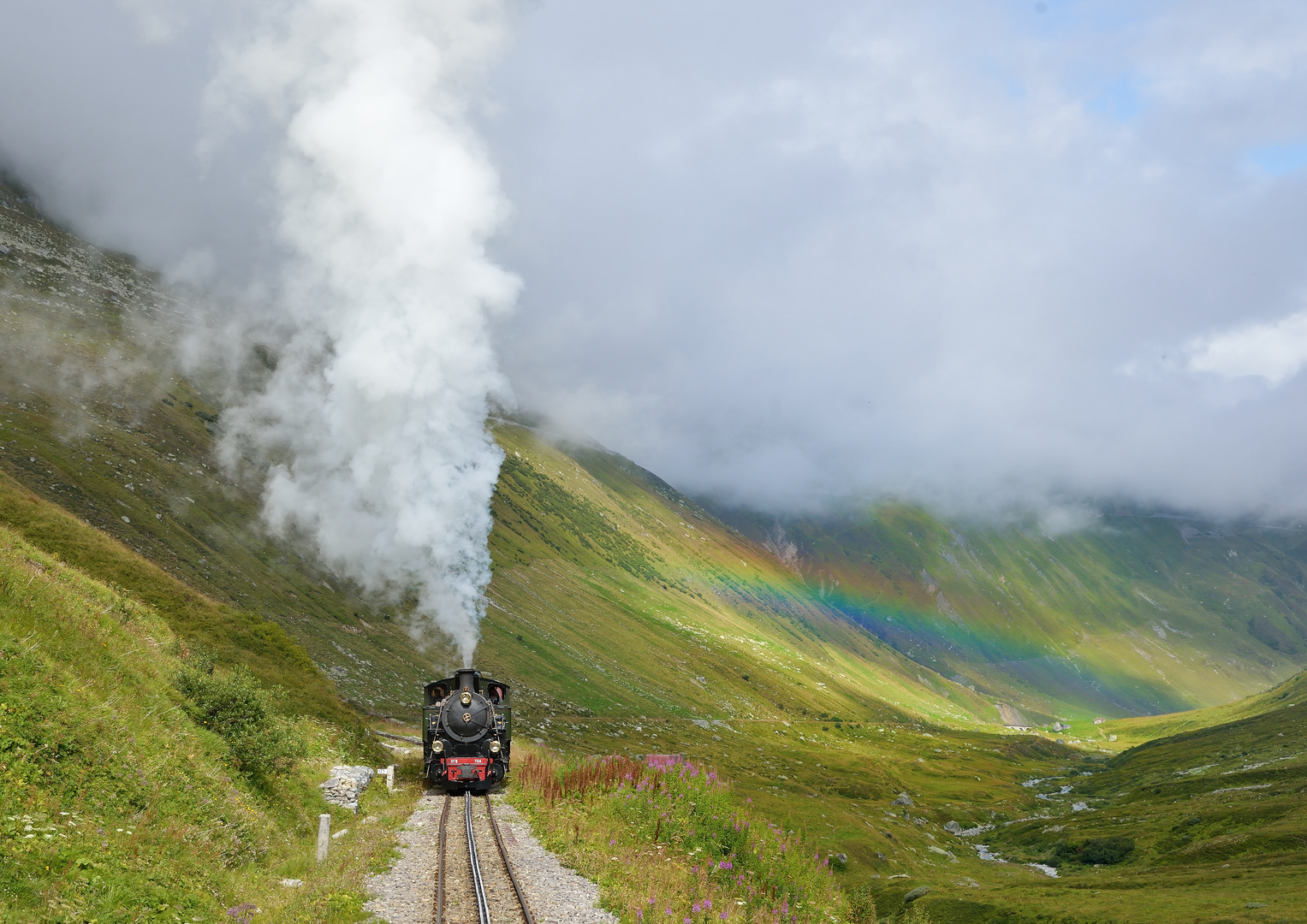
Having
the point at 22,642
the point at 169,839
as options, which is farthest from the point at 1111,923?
the point at 22,642

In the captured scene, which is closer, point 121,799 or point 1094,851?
point 121,799

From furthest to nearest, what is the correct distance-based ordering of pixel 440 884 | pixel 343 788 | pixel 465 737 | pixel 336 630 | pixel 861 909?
pixel 336 630 < pixel 465 737 < pixel 861 909 < pixel 343 788 < pixel 440 884

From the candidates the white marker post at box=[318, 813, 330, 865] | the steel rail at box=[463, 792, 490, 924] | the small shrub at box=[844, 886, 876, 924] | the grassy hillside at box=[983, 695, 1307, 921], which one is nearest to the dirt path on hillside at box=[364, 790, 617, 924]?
the steel rail at box=[463, 792, 490, 924]

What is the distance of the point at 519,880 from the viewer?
1973cm

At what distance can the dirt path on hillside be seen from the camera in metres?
17.1

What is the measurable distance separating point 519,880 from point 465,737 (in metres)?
17.1

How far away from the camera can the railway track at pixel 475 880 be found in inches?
663

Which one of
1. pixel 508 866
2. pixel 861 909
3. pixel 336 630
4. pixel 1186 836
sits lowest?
pixel 1186 836

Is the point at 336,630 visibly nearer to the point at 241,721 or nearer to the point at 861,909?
the point at 241,721

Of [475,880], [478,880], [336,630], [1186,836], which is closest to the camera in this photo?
[478,880]

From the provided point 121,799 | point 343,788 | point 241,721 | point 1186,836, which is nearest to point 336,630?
point 343,788

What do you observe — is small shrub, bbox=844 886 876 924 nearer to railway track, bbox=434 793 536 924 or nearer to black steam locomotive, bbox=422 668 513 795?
railway track, bbox=434 793 536 924

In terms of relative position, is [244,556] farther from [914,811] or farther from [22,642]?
[914,811]

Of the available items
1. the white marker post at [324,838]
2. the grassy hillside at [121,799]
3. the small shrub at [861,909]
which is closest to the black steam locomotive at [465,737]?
the grassy hillside at [121,799]
